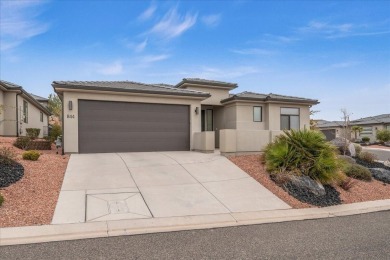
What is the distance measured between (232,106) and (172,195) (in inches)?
503

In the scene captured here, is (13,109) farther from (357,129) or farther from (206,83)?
(357,129)

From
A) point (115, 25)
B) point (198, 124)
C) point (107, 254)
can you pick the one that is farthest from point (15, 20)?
point (107, 254)

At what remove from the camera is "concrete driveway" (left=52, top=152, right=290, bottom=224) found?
6.37 metres

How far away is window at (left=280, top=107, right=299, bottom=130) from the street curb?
13.1 meters

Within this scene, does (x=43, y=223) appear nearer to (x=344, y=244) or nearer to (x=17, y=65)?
(x=344, y=244)

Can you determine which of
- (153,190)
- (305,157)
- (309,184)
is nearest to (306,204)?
(309,184)

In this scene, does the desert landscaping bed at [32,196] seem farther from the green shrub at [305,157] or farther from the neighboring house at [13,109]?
the neighboring house at [13,109]

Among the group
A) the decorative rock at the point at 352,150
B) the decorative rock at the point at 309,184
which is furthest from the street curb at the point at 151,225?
the decorative rock at the point at 352,150

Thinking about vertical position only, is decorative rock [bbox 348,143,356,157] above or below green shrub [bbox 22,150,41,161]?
below

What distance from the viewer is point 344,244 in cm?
488

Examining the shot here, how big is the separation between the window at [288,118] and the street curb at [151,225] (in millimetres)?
13089

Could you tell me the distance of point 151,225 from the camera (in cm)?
560

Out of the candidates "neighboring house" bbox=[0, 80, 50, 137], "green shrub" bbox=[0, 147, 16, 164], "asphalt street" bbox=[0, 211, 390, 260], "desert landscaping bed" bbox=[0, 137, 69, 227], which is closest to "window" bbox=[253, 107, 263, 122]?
"desert landscaping bed" bbox=[0, 137, 69, 227]

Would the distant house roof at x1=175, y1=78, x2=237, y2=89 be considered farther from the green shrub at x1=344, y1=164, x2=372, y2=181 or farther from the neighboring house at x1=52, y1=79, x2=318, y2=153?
the green shrub at x1=344, y1=164, x2=372, y2=181
